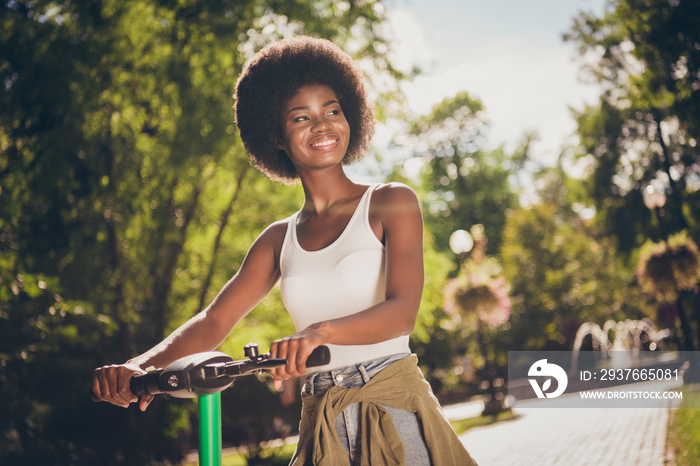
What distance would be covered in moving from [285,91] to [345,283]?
2.59 ft

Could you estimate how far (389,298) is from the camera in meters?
1.77

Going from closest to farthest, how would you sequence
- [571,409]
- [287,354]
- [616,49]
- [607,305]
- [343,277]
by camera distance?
[287,354] → [343,277] → [571,409] → [616,49] → [607,305]

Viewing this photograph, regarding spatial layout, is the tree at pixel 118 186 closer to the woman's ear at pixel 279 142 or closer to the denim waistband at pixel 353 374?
the woman's ear at pixel 279 142

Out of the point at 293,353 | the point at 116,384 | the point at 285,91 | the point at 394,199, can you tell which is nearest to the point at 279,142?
the point at 285,91

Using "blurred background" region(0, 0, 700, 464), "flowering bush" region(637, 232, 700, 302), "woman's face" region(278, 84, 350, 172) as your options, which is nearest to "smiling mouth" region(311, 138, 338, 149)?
"woman's face" region(278, 84, 350, 172)

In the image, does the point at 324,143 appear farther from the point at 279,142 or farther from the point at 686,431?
the point at 686,431

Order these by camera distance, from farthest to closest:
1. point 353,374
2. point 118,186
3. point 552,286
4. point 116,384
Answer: point 552,286, point 118,186, point 353,374, point 116,384

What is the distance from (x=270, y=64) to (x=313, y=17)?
8.99 metres

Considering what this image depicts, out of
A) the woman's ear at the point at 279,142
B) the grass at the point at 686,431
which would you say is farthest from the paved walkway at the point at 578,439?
the woman's ear at the point at 279,142

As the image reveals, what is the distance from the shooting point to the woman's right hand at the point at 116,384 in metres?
1.71

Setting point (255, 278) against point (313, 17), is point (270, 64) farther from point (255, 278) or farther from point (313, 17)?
point (313, 17)

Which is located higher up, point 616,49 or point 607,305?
point 616,49

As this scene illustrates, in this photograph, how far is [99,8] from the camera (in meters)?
9.76

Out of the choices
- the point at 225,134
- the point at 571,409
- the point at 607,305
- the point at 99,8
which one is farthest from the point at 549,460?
the point at 607,305
